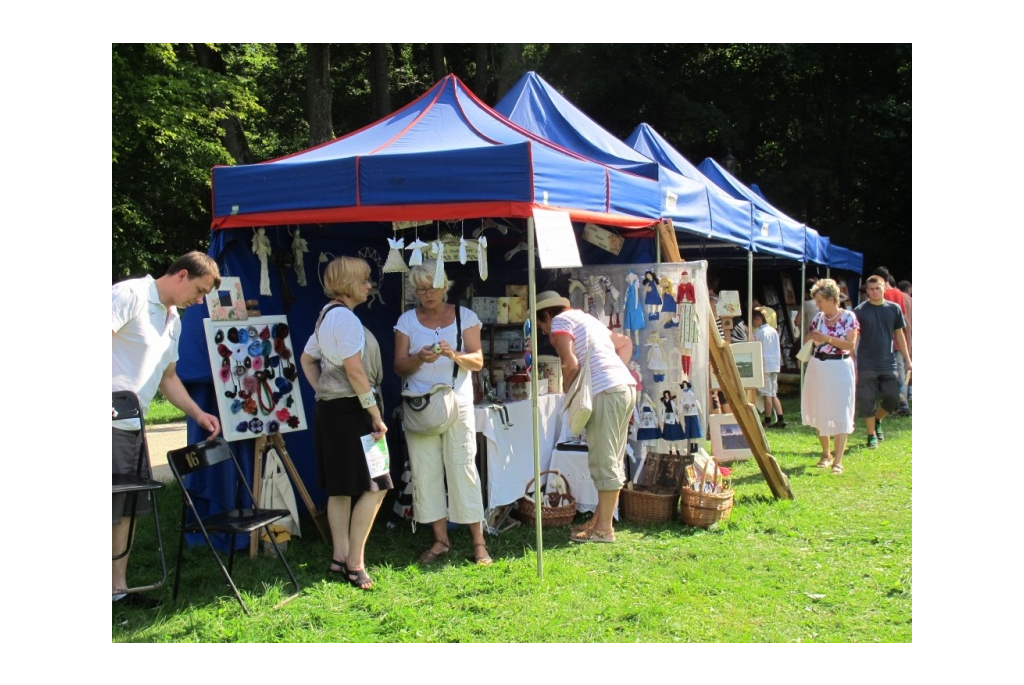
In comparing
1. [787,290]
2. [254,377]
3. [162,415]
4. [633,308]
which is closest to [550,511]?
[633,308]

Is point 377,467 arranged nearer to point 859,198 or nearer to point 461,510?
point 461,510

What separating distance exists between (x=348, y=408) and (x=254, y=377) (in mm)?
959

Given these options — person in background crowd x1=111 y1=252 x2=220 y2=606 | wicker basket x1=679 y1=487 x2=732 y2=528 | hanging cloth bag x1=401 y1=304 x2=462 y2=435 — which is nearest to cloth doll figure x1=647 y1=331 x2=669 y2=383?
wicker basket x1=679 y1=487 x2=732 y2=528

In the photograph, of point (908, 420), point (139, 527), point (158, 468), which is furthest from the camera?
point (908, 420)

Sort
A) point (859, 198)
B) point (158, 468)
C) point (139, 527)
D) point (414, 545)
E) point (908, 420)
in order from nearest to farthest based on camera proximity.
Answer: point (414, 545) < point (139, 527) < point (158, 468) < point (908, 420) < point (859, 198)

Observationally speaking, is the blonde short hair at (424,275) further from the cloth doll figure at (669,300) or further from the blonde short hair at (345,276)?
the cloth doll figure at (669,300)

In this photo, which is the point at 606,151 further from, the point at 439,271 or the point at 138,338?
the point at 138,338

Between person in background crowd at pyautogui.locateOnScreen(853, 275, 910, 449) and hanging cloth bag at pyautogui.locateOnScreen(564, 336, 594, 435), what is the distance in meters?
4.06

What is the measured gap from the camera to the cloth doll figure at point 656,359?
5848mm

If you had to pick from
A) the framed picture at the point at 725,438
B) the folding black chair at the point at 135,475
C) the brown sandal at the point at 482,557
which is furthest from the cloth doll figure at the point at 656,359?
the folding black chair at the point at 135,475

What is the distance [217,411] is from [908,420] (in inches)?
319

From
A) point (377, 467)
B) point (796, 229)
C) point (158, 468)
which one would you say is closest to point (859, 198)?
point (796, 229)

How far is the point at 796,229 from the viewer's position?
1014 cm

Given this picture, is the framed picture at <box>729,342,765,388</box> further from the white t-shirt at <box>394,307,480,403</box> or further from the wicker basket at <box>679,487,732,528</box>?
the white t-shirt at <box>394,307,480,403</box>
